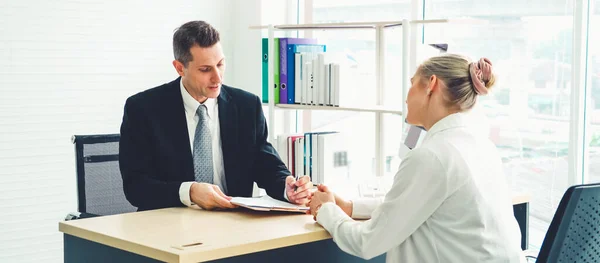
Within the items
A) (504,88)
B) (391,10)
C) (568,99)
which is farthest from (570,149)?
(391,10)

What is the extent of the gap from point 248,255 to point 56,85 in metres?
2.34

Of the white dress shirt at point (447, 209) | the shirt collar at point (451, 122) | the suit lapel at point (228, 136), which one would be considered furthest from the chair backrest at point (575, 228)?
the suit lapel at point (228, 136)

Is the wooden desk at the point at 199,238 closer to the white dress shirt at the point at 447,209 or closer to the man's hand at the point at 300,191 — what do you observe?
the man's hand at the point at 300,191

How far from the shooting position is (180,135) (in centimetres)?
281

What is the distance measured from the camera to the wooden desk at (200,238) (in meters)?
2.09

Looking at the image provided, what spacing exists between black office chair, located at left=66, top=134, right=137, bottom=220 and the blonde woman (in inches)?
50.9

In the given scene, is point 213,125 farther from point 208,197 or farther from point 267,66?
point 267,66

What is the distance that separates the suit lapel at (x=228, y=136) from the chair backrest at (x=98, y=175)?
56cm

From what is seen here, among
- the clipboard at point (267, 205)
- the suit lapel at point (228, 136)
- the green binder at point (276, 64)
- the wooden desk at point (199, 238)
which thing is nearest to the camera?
the wooden desk at point (199, 238)

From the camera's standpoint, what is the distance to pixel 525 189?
12.0 ft

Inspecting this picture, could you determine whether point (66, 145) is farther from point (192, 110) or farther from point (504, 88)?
point (504, 88)

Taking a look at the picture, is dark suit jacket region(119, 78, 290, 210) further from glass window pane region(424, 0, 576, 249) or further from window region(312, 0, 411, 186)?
glass window pane region(424, 0, 576, 249)

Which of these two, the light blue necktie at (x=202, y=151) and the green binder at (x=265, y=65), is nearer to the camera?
the light blue necktie at (x=202, y=151)

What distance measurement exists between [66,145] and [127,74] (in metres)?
0.55
